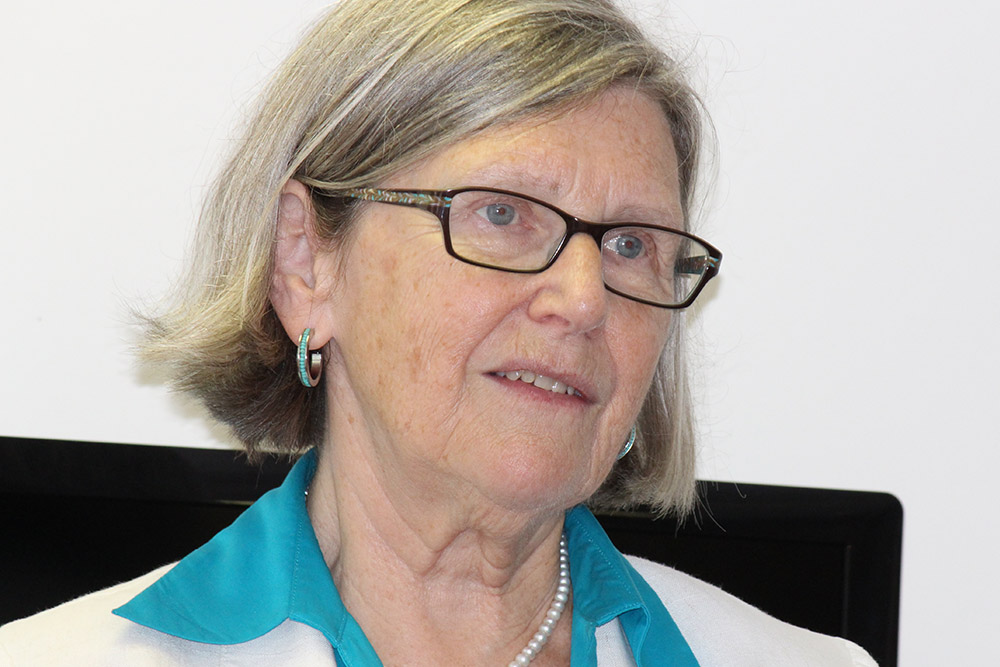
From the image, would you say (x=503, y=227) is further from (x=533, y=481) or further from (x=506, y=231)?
(x=533, y=481)

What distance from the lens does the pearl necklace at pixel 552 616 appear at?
1.61m

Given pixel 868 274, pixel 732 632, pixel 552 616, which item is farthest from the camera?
pixel 868 274

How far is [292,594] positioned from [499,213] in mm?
550

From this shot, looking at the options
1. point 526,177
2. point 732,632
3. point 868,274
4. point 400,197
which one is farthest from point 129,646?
point 868,274

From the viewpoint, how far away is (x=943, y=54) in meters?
2.27

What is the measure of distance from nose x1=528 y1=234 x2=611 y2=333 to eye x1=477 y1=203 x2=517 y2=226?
0.08 m

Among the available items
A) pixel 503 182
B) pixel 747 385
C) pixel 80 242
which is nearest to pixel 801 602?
pixel 747 385

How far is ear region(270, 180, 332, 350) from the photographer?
159cm

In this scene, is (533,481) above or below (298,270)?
below

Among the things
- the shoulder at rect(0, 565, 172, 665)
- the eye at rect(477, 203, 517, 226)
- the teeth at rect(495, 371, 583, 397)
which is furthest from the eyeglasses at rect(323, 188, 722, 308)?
the shoulder at rect(0, 565, 172, 665)

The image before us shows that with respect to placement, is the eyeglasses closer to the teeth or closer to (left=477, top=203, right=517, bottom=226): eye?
(left=477, top=203, right=517, bottom=226): eye

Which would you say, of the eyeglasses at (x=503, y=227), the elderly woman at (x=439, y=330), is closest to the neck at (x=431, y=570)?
the elderly woman at (x=439, y=330)

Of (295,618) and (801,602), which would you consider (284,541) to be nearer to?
(295,618)

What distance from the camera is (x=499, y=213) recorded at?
1.47 meters
